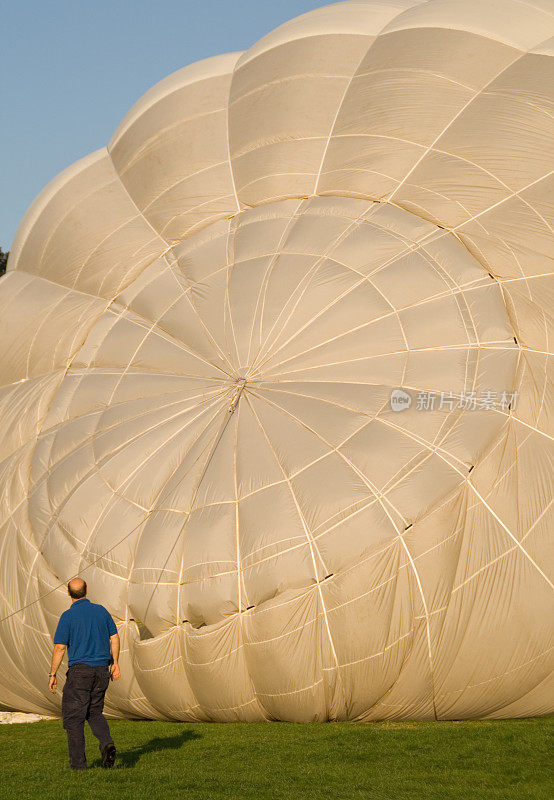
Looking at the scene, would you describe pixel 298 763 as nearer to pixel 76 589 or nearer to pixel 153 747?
pixel 153 747

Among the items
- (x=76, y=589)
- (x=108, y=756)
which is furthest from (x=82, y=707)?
(x=76, y=589)

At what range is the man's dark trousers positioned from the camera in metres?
6.01

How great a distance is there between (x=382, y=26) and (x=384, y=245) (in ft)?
8.25

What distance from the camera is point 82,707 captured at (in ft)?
19.8

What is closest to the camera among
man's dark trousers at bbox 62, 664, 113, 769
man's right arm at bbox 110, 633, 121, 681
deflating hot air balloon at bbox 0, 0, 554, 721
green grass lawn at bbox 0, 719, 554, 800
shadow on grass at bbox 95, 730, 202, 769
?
green grass lawn at bbox 0, 719, 554, 800

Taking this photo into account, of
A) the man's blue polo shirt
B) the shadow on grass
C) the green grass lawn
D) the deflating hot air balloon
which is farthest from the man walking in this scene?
the deflating hot air balloon

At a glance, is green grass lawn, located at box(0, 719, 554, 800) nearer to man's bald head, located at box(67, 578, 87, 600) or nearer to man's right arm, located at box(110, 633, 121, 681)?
man's right arm, located at box(110, 633, 121, 681)

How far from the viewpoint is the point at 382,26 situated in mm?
9289

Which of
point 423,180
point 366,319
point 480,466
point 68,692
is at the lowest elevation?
point 68,692

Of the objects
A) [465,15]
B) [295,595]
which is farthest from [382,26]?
[295,595]

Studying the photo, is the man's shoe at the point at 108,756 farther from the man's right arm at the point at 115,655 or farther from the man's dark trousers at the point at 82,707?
the man's right arm at the point at 115,655

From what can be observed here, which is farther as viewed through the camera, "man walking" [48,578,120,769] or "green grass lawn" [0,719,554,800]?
"man walking" [48,578,120,769]

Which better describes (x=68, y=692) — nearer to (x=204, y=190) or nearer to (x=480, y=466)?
(x=480, y=466)

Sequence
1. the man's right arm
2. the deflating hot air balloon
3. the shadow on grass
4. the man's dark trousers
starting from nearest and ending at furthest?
1. the man's dark trousers
2. the man's right arm
3. the shadow on grass
4. the deflating hot air balloon
